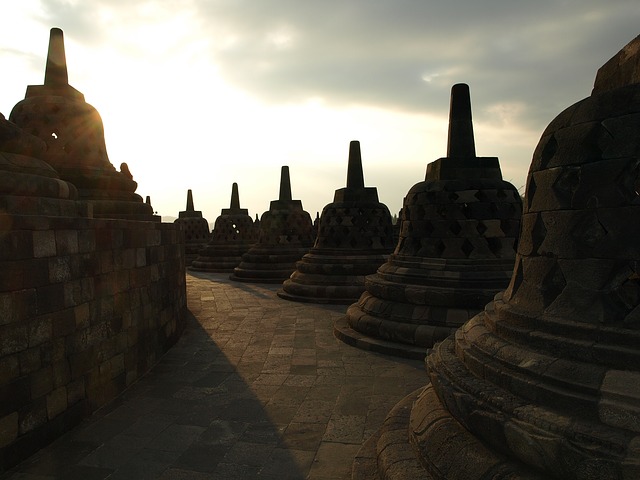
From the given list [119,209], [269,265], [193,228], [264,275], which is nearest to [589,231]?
[119,209]

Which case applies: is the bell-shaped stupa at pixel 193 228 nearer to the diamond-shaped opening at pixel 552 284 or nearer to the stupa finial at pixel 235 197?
the stupa finial at pixel 235 197

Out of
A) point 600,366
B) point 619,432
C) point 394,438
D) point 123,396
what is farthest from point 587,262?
point 123,396

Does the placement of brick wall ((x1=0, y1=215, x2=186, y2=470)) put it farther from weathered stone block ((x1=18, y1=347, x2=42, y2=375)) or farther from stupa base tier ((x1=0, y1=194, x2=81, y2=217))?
stupa base tier ((x1=0, y1=194, x2=81, y2=217))

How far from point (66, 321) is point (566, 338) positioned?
4094 millimetres

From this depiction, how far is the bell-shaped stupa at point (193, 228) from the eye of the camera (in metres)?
22.0

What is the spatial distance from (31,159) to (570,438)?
17.1 ft

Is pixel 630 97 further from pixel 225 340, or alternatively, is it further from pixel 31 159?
pixel 225 340

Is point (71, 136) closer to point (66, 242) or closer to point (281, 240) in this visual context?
point (66, 242)

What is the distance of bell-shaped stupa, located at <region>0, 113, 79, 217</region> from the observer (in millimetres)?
3928

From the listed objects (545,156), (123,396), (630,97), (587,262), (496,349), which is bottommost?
(123,396)

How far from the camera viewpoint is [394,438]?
2.97 metres

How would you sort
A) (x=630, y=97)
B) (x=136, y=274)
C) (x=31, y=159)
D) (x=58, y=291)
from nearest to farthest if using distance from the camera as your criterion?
1. (x=630, y=97)
2. (x=58, y=291)
3. (x=31, y=159)
4. (x=136, y=274)

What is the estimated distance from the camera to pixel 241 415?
4.14m

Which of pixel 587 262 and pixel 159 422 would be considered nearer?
pixel 587 262
